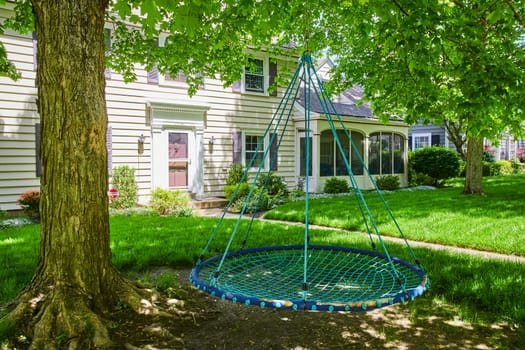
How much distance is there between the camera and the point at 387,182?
17.3 m

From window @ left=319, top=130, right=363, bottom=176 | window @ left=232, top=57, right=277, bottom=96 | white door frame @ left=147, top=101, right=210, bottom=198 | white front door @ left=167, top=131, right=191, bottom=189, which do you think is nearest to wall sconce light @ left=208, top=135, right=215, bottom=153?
white door frame @ left=147, top=101, right=210, bottom=198

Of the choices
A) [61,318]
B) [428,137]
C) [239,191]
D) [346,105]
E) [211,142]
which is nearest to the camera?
[61,318]

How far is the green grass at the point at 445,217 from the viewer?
22.7ft

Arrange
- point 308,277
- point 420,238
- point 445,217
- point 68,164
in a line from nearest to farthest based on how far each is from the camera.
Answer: point 68,164 < point 308,277 < point 420,238 < point 445,217

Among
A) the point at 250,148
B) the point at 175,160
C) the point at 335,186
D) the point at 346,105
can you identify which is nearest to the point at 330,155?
the point at 335,186

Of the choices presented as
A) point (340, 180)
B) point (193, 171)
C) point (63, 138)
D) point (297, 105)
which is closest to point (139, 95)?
point (193, 171)

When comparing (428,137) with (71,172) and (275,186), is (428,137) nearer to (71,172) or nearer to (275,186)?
(275,186)

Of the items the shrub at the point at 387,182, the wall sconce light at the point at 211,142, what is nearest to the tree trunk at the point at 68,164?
the wall sconce light at the point at 211,142

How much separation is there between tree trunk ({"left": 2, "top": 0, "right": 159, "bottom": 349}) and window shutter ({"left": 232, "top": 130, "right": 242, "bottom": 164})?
33.8 ft

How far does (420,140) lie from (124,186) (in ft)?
71.9

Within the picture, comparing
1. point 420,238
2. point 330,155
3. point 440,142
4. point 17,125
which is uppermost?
point 440,142

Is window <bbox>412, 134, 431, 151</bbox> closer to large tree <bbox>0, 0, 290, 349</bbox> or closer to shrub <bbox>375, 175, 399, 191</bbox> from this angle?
shrub <bbox>375, 175, 399, 191</bbox>

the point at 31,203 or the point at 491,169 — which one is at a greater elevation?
the point at 491,169

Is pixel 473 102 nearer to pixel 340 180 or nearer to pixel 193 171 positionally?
pixel 193 171
